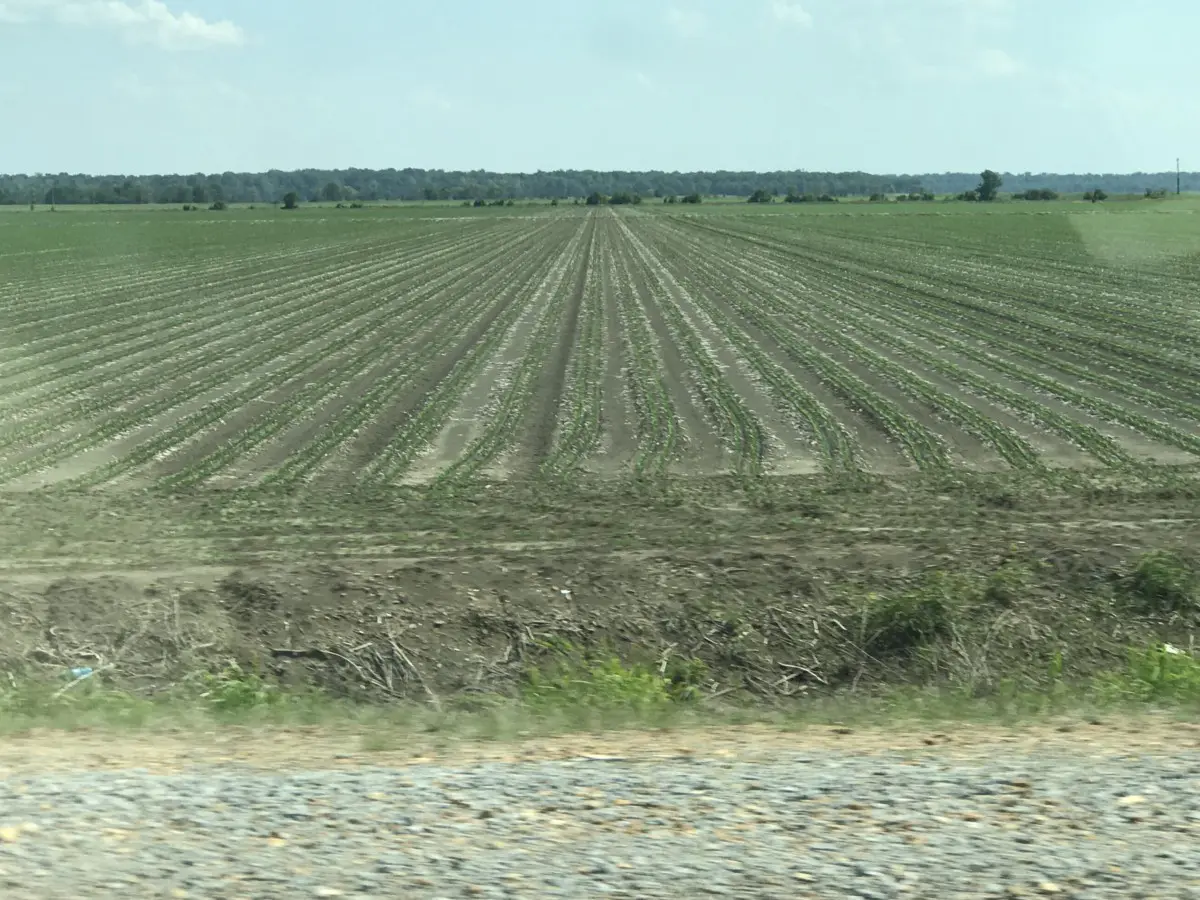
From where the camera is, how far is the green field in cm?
1169

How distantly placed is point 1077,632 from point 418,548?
21.4 feet

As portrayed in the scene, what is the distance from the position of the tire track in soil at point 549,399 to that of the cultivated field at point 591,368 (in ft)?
0.35

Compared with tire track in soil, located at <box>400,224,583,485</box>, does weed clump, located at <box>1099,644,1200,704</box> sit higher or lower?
lower

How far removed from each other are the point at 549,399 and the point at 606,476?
6.25 m

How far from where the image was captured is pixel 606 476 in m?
17.4

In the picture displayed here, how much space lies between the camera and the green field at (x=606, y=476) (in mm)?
11688

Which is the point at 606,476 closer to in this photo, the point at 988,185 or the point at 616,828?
the point at 616,828

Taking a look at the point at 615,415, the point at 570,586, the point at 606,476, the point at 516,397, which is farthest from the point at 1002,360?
the point at 570,586

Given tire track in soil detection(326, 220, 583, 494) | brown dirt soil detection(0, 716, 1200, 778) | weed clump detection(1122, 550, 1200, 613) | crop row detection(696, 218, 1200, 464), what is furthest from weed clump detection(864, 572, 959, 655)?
tire track in soil detection(326, 220, 583, 494)

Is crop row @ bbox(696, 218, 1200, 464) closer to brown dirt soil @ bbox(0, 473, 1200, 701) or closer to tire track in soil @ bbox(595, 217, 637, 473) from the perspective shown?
brown dirt soil @ bbox(0, 473, 1200, 701)

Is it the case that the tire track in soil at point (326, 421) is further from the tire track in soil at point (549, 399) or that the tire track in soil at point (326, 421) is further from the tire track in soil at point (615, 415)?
the tire track in soil at point (615, 415)

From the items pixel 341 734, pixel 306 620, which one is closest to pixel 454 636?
pixel 306 620

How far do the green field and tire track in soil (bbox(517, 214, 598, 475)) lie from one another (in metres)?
0.11

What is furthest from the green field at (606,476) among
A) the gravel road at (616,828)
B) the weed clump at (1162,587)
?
the gravel road at (616,828)
